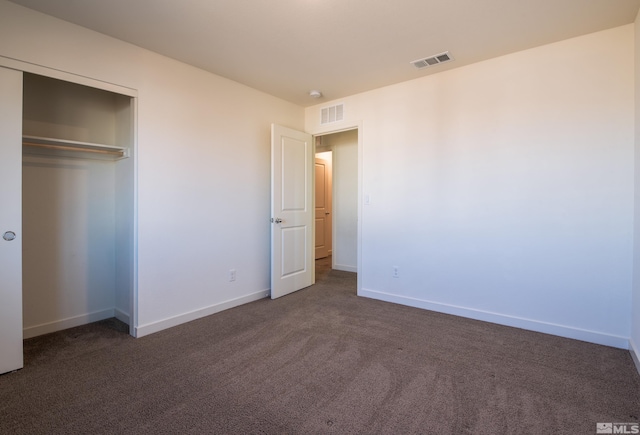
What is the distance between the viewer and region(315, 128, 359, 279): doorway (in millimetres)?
5477

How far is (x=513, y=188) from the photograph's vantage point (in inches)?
113

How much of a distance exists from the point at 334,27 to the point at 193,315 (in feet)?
9.61

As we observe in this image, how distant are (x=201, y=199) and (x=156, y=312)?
1.15 meters

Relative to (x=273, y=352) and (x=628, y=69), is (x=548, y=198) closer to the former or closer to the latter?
(x=628, y=69)

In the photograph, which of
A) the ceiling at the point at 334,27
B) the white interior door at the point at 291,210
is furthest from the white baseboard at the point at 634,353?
the white interior door at the point at 291,210

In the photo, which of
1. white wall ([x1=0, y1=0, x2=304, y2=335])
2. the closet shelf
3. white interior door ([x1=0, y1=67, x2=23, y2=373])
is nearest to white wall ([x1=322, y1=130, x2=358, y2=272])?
white wall ([x1=0, y1=0, x2=304, y2=335])

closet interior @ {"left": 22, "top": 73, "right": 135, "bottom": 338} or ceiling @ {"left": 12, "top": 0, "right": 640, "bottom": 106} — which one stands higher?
ceiling @ {"left": 12, "top": 0, "right": 640, "bottom": 106}

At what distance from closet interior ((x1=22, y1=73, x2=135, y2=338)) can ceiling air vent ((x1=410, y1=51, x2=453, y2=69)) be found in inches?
106

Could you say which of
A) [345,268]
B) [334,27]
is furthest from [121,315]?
[345,268]

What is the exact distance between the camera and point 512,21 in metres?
2.34

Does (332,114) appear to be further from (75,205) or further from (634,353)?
(634,353)

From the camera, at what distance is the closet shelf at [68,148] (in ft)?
8.26

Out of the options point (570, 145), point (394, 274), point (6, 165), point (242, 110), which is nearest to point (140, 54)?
point (242, 110)

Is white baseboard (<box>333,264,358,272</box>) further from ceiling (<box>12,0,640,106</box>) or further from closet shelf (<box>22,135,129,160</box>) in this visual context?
closet shelf (<box>22,135,129,160</box>)
